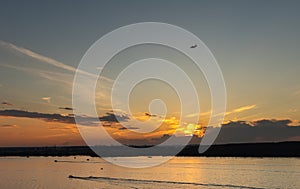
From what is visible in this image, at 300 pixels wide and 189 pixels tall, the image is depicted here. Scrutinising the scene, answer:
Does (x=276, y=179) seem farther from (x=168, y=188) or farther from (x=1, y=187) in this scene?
(x=1, y=187)

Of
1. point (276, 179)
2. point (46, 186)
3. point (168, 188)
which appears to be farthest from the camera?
point (276, 179)

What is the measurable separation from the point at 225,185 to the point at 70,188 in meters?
27.1

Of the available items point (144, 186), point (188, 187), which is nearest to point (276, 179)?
point (188, 187)

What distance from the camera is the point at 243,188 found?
67562 mm

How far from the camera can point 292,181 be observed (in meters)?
75.8

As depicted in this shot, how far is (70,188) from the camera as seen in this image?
68.0m

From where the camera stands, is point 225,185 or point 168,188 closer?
point 168,188

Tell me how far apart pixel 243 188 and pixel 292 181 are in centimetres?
1379

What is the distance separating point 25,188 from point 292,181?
48.5m

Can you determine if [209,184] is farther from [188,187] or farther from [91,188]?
[91,188]

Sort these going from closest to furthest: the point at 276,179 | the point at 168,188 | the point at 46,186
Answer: the point at 168,188 → the point at 46,186 → the point at 276,179

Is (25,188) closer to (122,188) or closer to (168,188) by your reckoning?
(122,188)

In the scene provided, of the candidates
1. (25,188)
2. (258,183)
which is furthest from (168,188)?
(25,188)

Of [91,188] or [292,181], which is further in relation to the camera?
[292,181]
